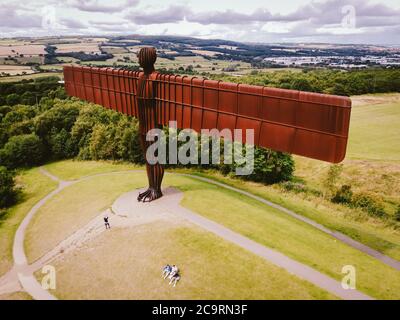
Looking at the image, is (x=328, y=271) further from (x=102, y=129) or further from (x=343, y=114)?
(x=102, y=129)

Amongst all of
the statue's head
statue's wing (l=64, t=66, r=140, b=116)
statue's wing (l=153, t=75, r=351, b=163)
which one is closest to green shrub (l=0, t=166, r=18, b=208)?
statue's wing (l=64, t=66, r=140, b=116)

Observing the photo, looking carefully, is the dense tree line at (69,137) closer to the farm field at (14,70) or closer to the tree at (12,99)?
the tree at (12,99)

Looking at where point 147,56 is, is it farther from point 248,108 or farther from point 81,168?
point 81,168

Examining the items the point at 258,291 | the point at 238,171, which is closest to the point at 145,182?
the point at 238,171

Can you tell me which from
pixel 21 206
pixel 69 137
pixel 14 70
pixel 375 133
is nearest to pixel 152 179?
pixel 21 206

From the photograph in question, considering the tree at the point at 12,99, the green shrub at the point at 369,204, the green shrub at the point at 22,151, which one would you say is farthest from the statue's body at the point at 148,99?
the tree at the point at 12,99
